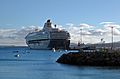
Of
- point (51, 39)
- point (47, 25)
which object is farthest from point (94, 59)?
point (47, 25)

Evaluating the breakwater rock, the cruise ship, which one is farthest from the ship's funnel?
the breakwater rock

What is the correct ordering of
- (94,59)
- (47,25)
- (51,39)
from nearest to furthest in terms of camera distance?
(94,59) → (51,39) → (47,25)

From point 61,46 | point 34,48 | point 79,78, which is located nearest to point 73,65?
point 79,78

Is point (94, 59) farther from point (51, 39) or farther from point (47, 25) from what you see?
point (47, 25)

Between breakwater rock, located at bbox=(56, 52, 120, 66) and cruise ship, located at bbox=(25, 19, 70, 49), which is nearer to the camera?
breakwater rock, located at bbox=(56, 52, 120, 66)

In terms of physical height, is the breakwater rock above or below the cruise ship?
below

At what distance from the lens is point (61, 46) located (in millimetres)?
179000

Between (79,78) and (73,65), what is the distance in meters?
21.2

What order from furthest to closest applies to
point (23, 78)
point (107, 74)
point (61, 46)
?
point (61, 46) < point (107, 74) < point (23, 78)

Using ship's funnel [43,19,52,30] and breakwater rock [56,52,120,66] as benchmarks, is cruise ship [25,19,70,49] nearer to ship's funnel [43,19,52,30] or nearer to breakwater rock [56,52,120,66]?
ship's funnel [43,19,52,30]

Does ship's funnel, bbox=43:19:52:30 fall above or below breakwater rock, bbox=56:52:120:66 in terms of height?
above

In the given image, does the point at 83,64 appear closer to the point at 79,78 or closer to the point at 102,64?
the point at 102,64

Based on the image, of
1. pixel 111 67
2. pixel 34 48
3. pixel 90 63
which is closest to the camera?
pixel 111 67

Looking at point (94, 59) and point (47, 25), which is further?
point (47, 25)
